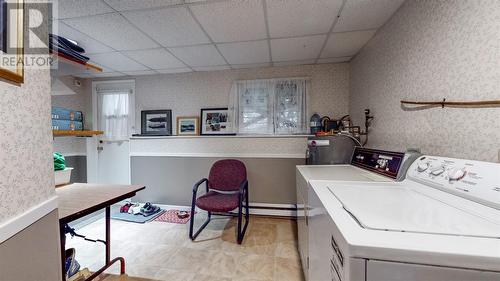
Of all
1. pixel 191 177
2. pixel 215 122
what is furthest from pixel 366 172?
pixel 191 177

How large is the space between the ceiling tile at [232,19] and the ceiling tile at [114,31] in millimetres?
693

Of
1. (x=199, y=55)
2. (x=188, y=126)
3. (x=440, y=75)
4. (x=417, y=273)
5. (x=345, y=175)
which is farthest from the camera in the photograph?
(x=188, y=126)

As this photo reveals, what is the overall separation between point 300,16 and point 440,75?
109 cm

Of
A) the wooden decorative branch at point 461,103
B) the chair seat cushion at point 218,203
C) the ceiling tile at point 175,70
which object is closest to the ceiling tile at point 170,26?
the ceiling tile at point 175,70

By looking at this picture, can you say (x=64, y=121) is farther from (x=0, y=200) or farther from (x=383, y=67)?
(x=383, y=67)

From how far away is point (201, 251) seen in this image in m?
1.95

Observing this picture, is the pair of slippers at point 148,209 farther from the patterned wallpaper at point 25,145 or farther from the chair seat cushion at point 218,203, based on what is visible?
the patterned wallpaper at point 25,145

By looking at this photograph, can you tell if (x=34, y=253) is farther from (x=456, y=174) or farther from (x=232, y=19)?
(x=232, y=19)

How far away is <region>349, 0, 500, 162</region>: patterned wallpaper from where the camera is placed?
2.98 ft

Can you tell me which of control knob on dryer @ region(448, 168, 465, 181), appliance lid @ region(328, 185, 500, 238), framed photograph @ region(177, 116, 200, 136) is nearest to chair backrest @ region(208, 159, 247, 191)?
framed photograph @ region(177, 116, 200, 136)

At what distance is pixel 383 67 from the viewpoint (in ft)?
5.99

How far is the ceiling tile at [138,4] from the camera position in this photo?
4.81 ft

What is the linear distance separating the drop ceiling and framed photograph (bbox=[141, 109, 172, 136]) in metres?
→ 0.79

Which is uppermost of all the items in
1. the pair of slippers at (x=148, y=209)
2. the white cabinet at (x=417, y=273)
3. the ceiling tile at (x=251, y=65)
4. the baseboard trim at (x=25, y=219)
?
the ceiling tile at (x=251, y=65)
